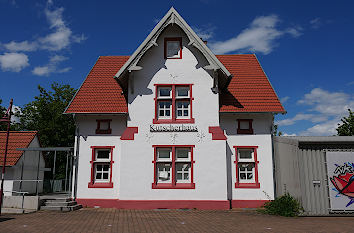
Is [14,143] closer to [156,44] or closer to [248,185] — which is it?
[156,44]

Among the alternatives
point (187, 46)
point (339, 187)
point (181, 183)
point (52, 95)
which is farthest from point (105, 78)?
point (52, 95)

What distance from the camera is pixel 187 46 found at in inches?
574

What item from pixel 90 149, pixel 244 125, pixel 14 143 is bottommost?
pixel 90 149

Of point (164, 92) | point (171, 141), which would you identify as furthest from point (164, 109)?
point (171, 141)

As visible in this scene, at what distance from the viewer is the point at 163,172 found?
1361cm

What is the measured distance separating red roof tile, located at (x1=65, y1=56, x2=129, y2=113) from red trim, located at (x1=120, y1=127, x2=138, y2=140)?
3.37 feet

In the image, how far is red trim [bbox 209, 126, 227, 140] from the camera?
13562 mm

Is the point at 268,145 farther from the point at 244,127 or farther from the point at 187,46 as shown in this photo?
the point at 187,46

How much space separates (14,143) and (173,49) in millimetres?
13432

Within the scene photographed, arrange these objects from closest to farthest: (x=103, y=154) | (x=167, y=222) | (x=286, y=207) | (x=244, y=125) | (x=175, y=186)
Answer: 1. (x=167, y=222)
2. (x=286, y=207)
3. (x=175, y=186)
4. (x=244, y=125)
5. (x=103, y=154)

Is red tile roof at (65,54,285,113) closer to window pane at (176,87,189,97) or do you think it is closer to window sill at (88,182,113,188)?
window pane at (176,87,189,97)

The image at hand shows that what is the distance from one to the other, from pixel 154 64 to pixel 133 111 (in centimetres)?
273

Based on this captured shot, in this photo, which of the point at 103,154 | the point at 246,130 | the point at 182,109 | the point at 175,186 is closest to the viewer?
the point at 175,186

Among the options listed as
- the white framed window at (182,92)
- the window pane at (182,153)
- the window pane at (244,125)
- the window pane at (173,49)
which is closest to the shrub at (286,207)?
the window pane at (244,125)
